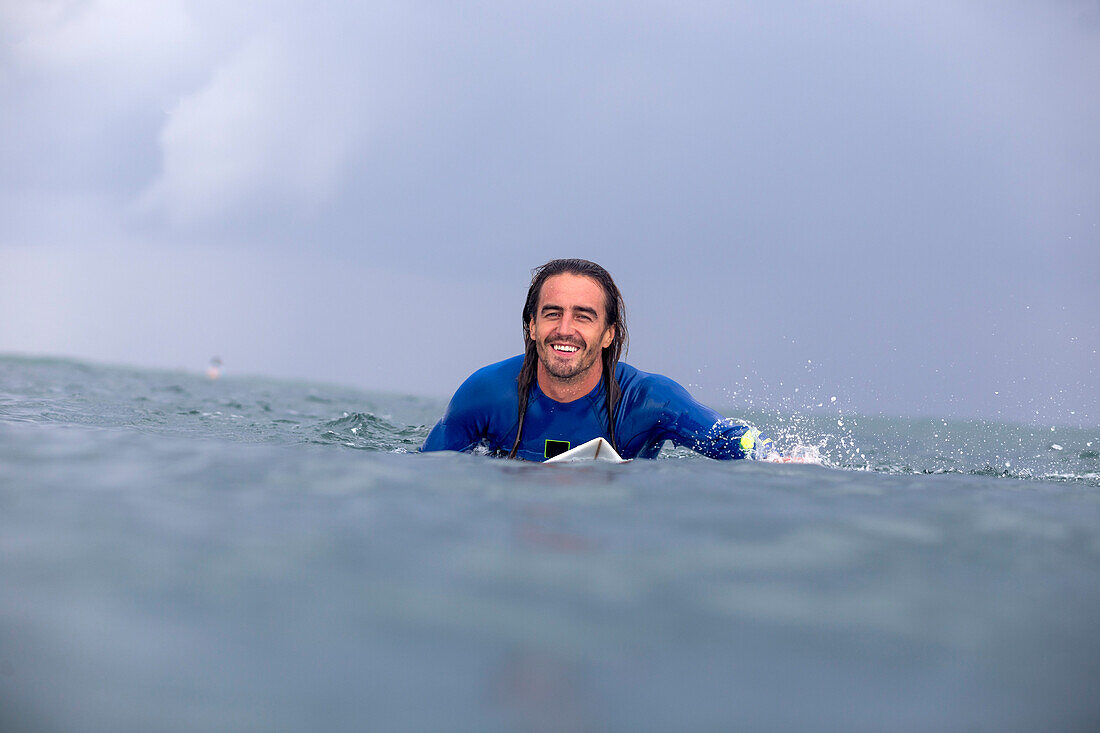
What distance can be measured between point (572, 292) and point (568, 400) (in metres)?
0.77

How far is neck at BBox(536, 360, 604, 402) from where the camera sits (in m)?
5.32

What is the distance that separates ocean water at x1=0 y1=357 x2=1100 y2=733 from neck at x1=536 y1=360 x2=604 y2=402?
2.38 m

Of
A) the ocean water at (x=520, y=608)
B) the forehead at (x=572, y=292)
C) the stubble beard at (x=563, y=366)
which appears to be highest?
Result: the forehead at (x=572, y=292)

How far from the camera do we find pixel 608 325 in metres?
5.54

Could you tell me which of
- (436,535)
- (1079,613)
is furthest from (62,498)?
(1079,613)

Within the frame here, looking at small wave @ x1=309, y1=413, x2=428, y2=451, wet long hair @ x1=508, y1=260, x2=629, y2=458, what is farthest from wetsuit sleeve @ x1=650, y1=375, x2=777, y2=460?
small wave @ x1=309, y1=413, x2=428, y2=451

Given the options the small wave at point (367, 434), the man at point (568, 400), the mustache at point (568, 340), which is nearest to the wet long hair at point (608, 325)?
→ the man at point (568, 400)

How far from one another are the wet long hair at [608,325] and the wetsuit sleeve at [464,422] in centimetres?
27

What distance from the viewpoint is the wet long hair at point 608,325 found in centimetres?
532

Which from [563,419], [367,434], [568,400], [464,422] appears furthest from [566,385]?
[367,434]

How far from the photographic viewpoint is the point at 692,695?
1.42 meters

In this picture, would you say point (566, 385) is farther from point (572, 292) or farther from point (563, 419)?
point (572, 292)

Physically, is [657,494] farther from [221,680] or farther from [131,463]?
[131,463]

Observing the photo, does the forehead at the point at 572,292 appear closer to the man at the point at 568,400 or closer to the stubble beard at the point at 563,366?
the man at the point at 568,400
